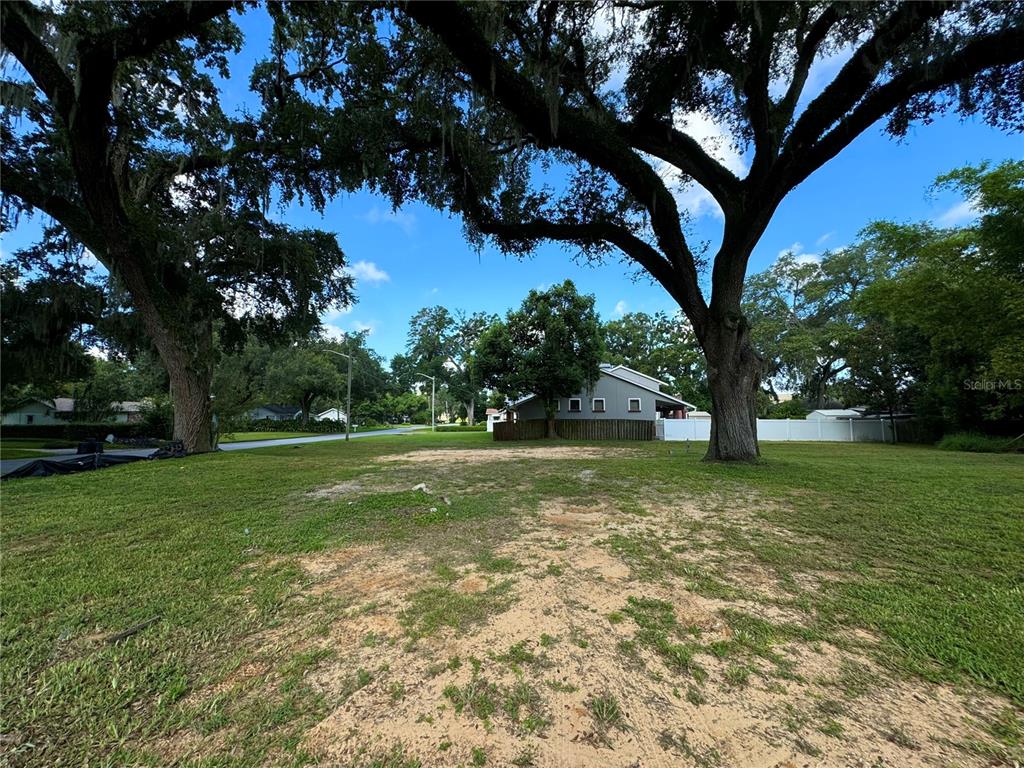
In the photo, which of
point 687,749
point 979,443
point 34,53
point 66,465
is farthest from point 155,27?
point 979,443

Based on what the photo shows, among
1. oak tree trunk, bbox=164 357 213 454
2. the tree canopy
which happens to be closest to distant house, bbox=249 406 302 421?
the tree canopy

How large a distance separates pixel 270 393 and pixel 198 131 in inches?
1195

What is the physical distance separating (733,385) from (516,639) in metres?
9.00

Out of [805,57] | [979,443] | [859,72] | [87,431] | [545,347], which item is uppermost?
[805,57]

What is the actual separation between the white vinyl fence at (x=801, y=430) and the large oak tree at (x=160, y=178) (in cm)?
1844

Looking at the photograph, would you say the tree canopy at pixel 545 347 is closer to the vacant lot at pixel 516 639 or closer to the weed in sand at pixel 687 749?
the vacant lot at pixel 516 639

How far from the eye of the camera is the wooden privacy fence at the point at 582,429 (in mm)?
22984

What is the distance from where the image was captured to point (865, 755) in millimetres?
1512

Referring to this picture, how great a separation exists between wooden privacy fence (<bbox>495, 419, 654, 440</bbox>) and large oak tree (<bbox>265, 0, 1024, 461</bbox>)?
526 inches

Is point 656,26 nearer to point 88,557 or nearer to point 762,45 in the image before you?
point 762,45

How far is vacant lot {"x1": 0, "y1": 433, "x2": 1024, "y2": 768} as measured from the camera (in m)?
1.60

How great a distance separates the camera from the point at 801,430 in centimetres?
2306

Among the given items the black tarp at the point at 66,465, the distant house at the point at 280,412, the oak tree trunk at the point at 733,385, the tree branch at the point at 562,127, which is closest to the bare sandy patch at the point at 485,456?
the oak tree trunk at the point at 733,385

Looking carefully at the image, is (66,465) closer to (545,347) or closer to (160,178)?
(160,178)
